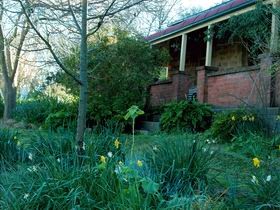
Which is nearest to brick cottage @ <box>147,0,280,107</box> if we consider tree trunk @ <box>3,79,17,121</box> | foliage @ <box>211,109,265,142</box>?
foliage @ <box>211,109,265,142</box>

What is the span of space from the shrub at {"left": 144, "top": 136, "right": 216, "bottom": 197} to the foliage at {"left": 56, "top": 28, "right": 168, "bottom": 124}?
25.1 ft

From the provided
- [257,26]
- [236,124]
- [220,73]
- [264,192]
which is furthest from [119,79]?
[264,192]

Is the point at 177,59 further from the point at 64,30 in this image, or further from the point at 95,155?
the point at 95,155

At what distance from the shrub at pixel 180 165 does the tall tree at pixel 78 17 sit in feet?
3.34

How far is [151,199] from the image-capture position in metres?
3.16

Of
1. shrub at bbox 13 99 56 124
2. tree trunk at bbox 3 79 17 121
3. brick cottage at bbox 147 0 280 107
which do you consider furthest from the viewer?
tree trunk at bbox 3 79 17 121

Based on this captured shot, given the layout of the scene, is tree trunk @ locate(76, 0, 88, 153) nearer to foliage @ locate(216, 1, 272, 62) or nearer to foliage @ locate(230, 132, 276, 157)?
foliage @ locate(230, 132, 276, 157)

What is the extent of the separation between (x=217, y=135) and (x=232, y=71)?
9.43 feet

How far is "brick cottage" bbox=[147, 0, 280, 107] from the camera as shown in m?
9.05

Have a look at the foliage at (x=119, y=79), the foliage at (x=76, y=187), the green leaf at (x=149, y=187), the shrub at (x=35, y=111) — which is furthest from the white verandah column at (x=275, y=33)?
the shrub at (x=35, y=111)

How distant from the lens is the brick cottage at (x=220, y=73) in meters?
9.05

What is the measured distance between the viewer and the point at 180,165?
3932mm

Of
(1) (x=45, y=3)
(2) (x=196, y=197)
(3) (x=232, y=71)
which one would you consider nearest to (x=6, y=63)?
(3) (x=232, y=71)

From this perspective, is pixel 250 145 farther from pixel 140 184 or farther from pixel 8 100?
pixel 8 100
